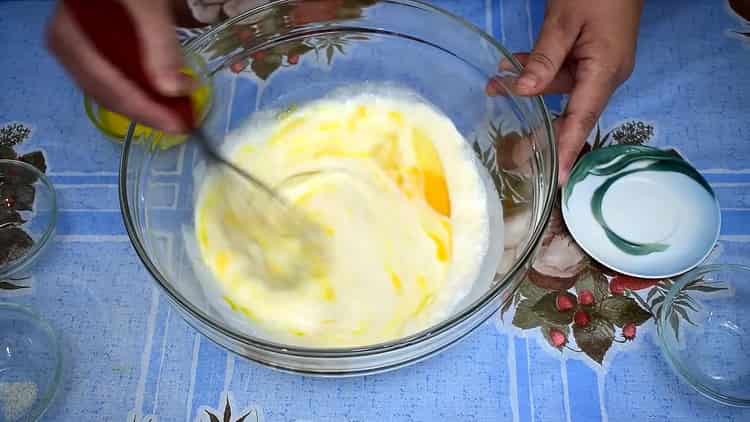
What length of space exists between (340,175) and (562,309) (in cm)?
42

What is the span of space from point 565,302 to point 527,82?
347 mm

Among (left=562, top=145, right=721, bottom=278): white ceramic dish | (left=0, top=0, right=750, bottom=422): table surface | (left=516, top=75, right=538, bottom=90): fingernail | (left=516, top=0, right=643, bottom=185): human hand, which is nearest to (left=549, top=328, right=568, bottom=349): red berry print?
(left=0, top=0, right=750, bottom=422): table surface

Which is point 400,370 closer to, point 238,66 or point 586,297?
point 586,297

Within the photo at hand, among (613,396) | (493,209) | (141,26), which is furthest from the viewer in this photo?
(493,209)

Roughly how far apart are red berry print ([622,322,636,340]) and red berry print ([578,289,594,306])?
0.06 metres

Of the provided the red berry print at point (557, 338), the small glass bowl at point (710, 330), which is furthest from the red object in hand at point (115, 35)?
the small glass bowl at point (710, 330)

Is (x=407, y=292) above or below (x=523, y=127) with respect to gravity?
below

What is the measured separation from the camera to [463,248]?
1017 millimetres

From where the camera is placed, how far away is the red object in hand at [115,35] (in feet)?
2.59

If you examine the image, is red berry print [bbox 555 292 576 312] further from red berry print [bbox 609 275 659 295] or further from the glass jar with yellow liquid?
the glass jar with yellow liquid

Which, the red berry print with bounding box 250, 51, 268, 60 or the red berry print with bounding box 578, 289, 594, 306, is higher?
the red berry print with bounding box 250, 51, 268, 60

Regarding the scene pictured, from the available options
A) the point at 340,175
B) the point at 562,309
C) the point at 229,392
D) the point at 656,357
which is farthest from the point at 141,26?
the point at 656,357

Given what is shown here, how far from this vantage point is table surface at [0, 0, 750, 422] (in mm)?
955

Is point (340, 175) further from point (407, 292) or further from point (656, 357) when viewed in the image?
point (656, 357)
